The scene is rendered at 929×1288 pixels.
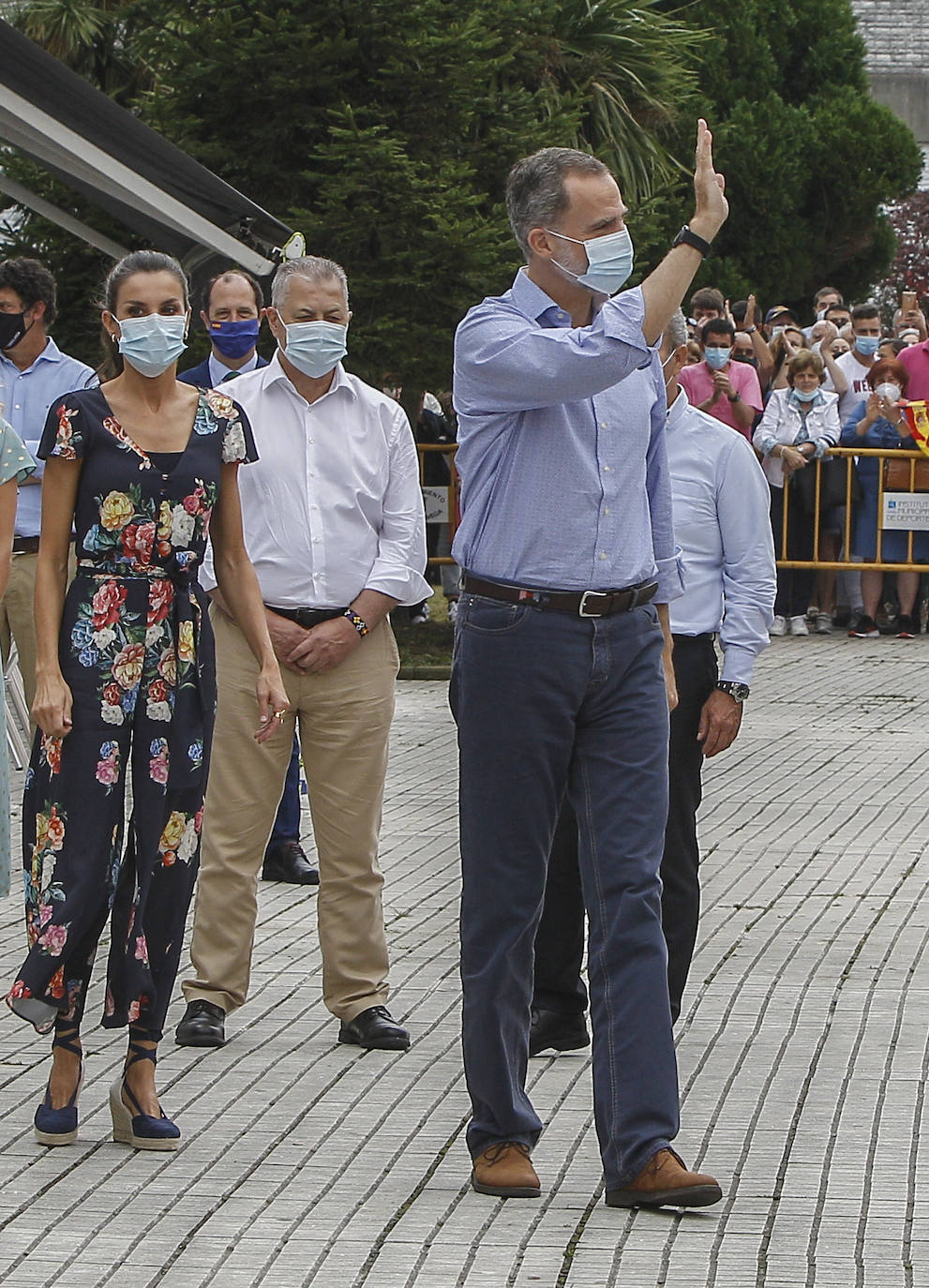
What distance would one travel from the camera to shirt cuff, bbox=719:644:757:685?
18.8ft

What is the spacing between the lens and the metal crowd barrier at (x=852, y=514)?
1627cm

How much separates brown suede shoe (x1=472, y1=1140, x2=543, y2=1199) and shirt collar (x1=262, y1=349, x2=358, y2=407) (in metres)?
2.38

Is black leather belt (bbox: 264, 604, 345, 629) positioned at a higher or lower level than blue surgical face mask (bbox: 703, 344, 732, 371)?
lower

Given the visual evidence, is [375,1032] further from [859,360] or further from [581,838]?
[859,360]

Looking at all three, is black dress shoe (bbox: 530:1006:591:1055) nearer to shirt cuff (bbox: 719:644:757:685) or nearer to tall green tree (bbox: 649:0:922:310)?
shirt cuff (bbox: 719:644:757:685)

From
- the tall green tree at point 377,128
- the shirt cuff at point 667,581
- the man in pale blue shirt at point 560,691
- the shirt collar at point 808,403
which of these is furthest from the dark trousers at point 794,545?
the man in pale blue shirt at point 560,691

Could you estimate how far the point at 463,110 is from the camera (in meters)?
14.0

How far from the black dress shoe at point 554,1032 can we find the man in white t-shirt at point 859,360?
11.4 m

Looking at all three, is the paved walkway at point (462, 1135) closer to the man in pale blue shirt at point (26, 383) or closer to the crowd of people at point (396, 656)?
the crowd of people at point (396, 656)

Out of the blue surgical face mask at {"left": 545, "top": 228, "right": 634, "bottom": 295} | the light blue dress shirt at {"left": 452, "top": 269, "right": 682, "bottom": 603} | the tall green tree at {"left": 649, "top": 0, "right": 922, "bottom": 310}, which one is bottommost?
the light blue dress shirt at {"left": 452, "top": 269, "right": 682, "bottom": 603}

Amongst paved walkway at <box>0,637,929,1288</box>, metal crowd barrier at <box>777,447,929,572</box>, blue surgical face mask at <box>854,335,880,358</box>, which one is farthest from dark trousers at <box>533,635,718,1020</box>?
blue surgical face mask at <box>854,335,880,358</box>

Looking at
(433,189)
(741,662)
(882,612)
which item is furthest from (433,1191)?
(882,612)

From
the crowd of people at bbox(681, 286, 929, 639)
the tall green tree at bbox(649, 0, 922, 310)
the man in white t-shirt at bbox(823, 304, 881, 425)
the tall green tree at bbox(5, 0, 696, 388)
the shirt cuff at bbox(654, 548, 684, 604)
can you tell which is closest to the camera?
the shirt cuff at bbox(654, 548, 684, 604)

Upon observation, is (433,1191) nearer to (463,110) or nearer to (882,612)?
(463,110)
